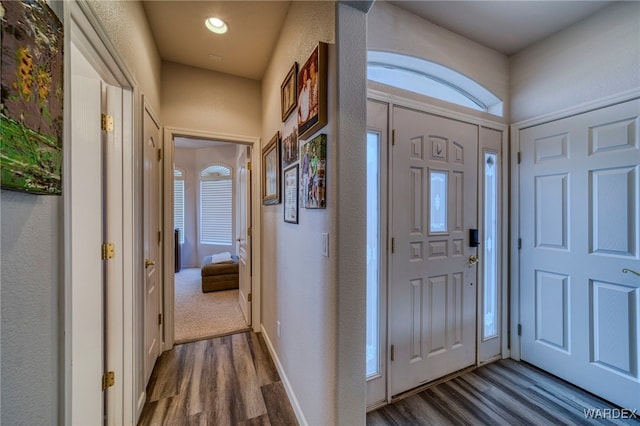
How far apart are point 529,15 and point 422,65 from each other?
2.63 feet

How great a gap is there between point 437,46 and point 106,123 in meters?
2.32

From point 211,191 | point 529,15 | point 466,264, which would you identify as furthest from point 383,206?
point 211,191

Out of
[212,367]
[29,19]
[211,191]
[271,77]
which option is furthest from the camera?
[211,191]

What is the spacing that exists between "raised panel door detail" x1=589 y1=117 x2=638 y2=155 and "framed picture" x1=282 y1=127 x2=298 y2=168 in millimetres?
2132

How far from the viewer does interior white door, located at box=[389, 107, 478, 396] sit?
176cm

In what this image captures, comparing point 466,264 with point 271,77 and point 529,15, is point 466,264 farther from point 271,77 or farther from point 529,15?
point 271,77

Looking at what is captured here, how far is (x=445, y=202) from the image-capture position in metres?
1.92

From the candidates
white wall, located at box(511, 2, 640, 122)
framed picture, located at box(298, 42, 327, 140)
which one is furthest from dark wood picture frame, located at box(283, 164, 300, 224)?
white wall, located at box(511, 2, 640, 122)

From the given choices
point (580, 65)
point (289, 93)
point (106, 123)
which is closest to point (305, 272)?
point (289, 93)

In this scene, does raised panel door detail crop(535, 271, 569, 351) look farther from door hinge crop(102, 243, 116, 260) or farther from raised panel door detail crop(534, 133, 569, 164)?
door hinge crop(102, 243, 116, 260)

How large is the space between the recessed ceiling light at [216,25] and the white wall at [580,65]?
8.24ft

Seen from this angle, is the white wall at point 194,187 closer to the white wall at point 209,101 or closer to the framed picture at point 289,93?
the white wall at point 209,101

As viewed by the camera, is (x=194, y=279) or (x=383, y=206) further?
(x=194, y=279)

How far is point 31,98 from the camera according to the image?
0.62 m
